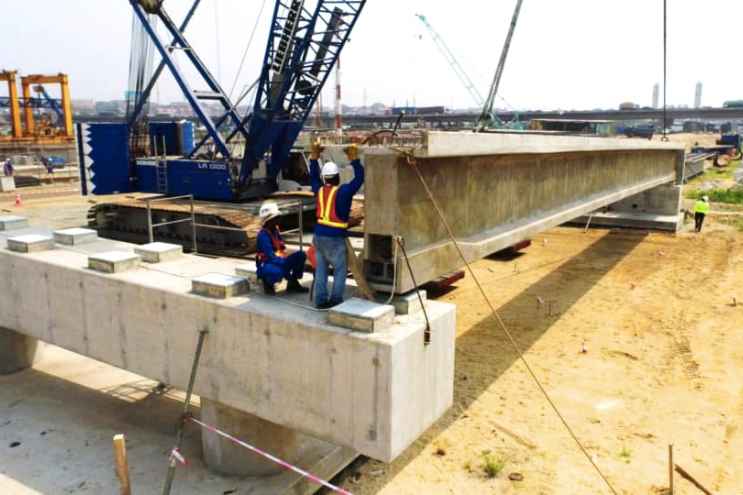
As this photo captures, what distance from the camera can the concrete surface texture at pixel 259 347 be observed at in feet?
19.2

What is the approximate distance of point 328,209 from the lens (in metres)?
6.50

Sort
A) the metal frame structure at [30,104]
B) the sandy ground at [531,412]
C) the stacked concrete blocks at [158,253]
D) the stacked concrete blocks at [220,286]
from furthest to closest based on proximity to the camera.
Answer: the metal frame structure at [30,104]
the stacked concrete blocks at [158,253]
the sandy ground at [531,412]
the stacked concrete blocks at [220,286]

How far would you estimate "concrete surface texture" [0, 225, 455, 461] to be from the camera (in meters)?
5.86

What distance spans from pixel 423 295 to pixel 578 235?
74.5 ft

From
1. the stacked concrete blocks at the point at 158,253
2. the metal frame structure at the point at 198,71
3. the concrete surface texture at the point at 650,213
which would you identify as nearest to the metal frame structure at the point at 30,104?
the metal frame structure at the point at 198,71

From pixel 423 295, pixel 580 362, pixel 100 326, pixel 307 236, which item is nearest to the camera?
pixel 423 295

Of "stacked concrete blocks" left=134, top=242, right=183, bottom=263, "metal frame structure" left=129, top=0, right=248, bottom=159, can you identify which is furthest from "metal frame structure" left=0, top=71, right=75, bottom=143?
"stacked concrete blocks" left=134, top=242, right=183, bottom=263

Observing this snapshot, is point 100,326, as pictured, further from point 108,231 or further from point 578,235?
point 578,235

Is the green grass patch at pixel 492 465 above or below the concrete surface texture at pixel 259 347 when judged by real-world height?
below

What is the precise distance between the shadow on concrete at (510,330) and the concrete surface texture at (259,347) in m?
2.51

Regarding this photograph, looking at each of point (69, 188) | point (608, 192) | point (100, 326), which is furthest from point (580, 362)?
point (69, 188)

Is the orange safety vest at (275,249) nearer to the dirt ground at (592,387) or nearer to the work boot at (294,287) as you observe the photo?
the work boot at (294,287)

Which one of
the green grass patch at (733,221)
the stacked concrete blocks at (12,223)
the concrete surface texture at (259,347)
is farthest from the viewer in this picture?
the green grass patch at (733,221)

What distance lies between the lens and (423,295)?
6.67 m
